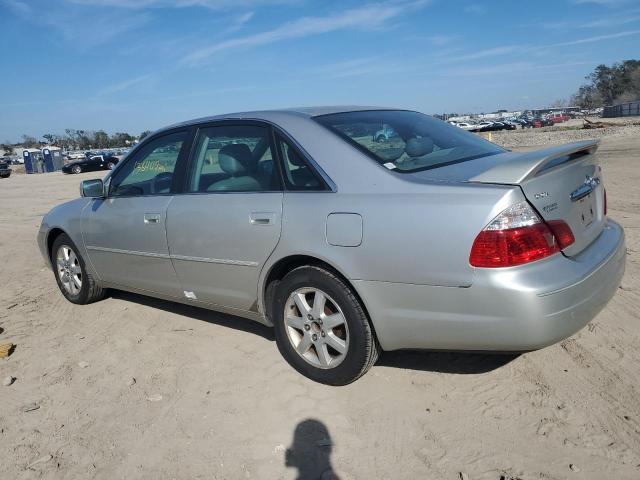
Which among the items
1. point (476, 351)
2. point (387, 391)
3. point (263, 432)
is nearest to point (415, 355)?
point (387, 391)

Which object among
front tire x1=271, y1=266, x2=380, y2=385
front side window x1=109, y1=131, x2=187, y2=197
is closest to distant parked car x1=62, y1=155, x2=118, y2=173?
front side window x1=109, y1=131, x2=187, y2=197

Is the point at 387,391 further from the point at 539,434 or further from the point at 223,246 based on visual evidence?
the point at 223,246

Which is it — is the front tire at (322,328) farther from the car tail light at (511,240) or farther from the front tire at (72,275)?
the front tire at (72,275)

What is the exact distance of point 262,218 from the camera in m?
3.41

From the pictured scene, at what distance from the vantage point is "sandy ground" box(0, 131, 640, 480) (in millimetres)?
2617

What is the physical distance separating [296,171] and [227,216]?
570mm

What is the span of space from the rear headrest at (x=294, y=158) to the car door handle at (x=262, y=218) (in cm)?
34

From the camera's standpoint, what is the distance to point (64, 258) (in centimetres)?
529

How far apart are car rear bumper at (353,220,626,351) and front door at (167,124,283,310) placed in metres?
0.83

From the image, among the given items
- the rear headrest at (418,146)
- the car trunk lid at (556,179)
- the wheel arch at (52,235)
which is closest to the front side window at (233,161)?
the rear headrest at (418,146)

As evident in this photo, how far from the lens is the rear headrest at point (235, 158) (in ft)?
12.3

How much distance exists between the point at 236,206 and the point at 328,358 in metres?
1.12

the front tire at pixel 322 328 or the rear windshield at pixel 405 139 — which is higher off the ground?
the rear windshield at pixel 405 139

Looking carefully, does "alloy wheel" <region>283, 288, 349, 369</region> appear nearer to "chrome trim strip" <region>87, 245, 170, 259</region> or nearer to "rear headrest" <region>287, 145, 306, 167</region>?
"rear headrest" <region>287, 145, 306, 167</region>
